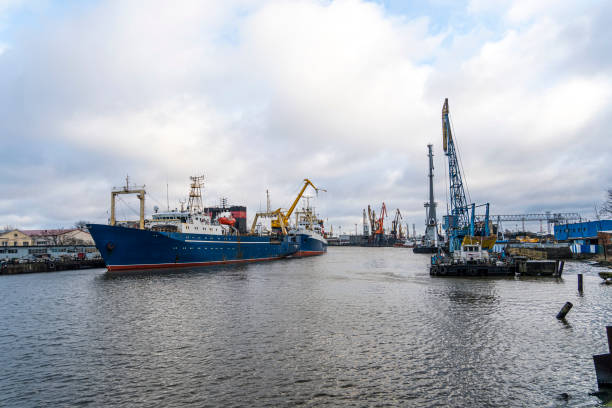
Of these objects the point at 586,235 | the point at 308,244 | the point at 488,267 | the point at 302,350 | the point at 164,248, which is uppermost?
the point at 164,248

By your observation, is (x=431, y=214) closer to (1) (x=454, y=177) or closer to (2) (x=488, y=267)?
(1) (x=454, y=177)

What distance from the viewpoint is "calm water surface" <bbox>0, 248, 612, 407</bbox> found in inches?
455

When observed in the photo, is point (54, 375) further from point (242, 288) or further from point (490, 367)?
point (242, 288)

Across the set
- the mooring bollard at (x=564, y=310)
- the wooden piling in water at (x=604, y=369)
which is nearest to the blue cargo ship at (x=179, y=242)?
the mooring bollard at (x=564, y=310)

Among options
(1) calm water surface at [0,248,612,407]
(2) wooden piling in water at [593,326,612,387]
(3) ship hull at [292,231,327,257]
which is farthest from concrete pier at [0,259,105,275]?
(2) wooden piling in water at [593,326,612,387]

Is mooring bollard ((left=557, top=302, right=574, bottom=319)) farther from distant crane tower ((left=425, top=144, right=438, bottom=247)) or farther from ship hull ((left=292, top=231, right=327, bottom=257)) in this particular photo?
distant crane tower ((left=425, top=144, right=438, bottom=247))

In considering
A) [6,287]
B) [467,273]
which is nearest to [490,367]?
[467,273]

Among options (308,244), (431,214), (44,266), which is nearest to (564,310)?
(44,266)

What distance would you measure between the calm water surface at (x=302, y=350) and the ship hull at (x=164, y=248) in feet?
58.7

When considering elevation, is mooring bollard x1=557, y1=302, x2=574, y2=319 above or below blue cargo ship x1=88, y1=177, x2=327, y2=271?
below

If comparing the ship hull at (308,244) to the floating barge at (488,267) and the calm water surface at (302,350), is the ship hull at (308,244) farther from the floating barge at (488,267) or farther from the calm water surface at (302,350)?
the calm water surface at (302,350)

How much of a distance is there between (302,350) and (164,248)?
41597mm

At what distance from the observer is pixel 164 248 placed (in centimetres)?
5219

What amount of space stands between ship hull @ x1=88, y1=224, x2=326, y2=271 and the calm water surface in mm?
17907
